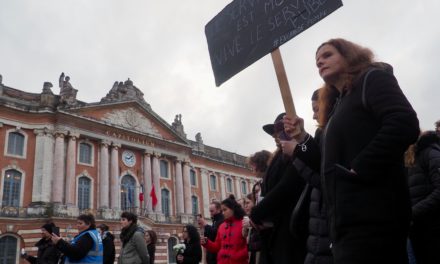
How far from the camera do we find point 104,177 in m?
26.0

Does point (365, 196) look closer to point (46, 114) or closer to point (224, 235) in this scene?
point (224, 235)

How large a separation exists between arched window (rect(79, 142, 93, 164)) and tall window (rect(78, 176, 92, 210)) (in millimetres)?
1236

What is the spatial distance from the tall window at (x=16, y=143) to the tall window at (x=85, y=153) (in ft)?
12.0

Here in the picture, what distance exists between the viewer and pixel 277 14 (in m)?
3.54

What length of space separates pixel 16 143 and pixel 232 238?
870 inches

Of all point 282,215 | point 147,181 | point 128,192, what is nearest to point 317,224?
point 282,215

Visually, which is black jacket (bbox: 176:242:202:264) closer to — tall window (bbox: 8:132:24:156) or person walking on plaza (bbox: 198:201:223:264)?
person walking on plaza (bbox: 198:201:223:264)

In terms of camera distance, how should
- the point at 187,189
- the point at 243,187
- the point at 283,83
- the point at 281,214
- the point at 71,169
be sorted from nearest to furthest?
1. the point at 283,83
2. the point at 281,214
3. the point at 71,169
4. the point at 187,189
5. the point at 243,187

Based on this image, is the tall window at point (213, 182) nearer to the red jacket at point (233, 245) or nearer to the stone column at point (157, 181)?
the stone column at point (157, 181)

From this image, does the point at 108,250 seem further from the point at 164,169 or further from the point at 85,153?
the point at 164,169

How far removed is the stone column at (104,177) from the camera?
25.3 meters

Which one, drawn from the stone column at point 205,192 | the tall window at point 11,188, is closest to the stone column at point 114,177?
the tall window at point 11,188

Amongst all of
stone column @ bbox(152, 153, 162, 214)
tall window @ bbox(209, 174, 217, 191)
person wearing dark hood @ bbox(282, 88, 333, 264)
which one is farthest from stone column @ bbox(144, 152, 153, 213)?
person wearing dark hood @ bbox(282, 88, 333, 264)

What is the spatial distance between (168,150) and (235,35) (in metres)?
28.0
